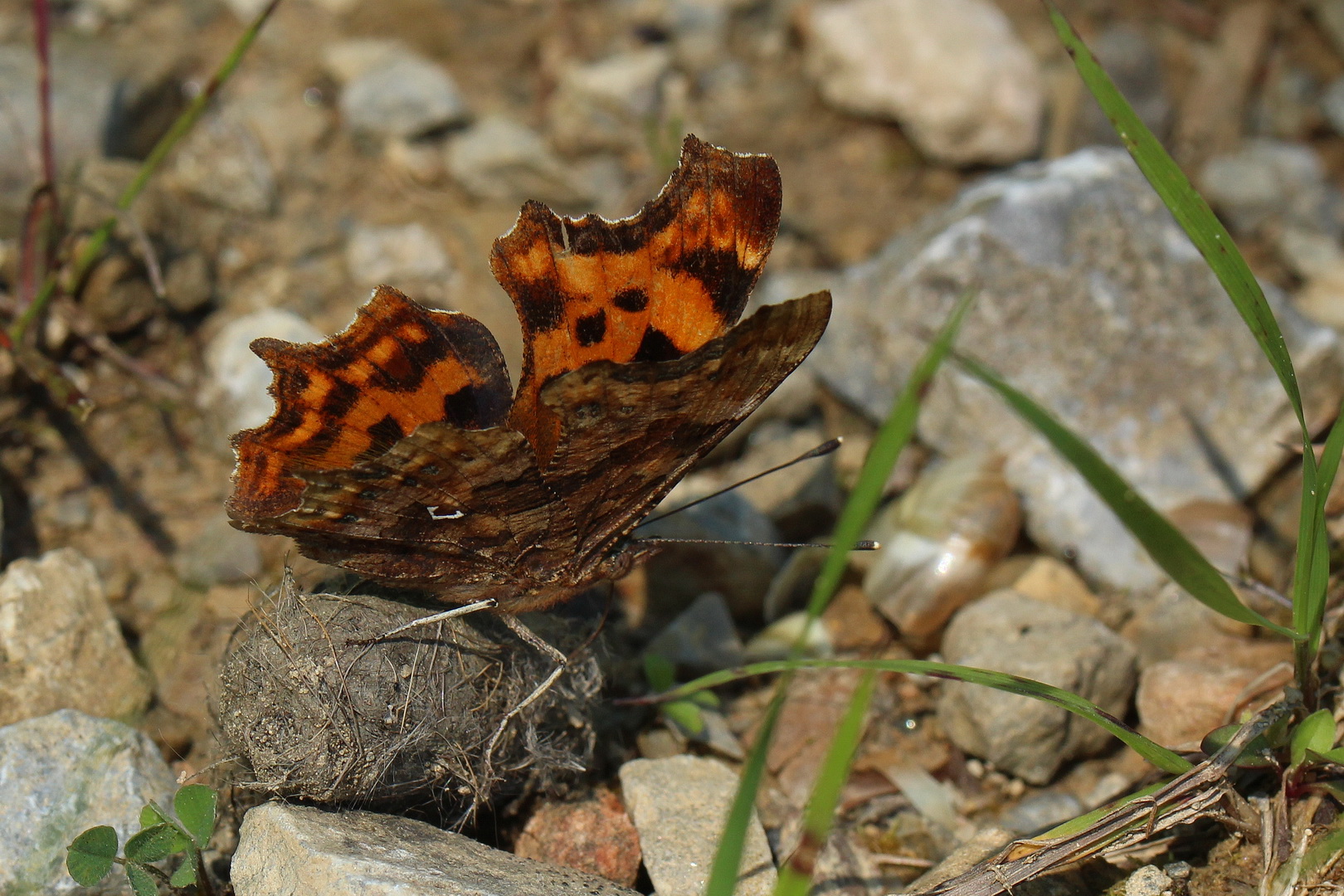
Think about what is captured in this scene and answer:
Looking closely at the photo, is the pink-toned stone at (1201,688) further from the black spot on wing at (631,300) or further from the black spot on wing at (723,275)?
the black spot on wing at (631,300)

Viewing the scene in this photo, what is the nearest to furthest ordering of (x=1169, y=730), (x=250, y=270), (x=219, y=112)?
1. (x=1169, y=730)
2. (x=250, y=270)
3. (x=219, y=112)

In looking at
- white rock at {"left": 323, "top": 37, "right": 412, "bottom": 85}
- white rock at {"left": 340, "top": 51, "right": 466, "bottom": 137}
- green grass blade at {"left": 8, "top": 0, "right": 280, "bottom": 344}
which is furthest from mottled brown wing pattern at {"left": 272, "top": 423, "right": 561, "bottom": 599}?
white rock at {"left": 323, "top": 37, "right": 412, "bottom": 85}

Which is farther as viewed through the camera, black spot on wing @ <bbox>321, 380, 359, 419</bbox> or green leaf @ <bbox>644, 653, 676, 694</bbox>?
green leaf @ <bbox>644, 653, 676, 694</bbox>

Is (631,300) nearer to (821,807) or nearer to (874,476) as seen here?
(874,476)

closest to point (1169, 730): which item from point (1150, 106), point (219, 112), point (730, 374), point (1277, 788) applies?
point (1277, 788)

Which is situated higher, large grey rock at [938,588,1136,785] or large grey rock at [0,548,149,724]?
large grey rock at [938,588,1136,785]

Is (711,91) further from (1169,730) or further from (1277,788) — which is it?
(1277,788)

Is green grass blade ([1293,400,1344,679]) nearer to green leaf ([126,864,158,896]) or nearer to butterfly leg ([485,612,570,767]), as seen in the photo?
butterfly leg ([485,612,570,767])
